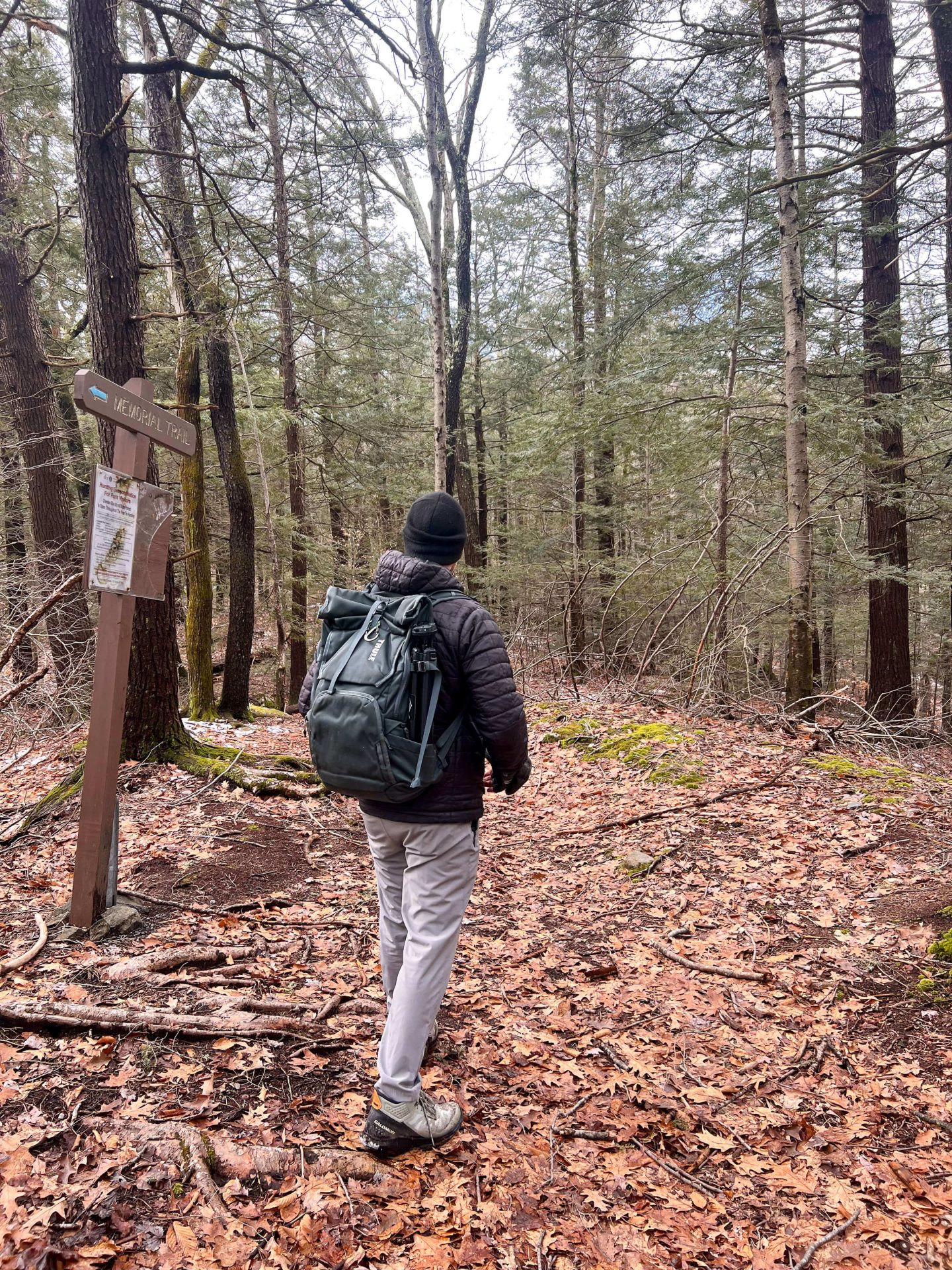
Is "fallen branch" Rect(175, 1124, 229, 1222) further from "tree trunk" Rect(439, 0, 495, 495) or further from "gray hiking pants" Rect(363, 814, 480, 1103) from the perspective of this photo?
"tree trunk" Rect(439, 0, 495, 495)

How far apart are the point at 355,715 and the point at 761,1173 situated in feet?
7.30

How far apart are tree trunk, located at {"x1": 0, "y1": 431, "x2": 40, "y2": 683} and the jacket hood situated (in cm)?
335

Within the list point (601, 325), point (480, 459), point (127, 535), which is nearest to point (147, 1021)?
point (127, 535)

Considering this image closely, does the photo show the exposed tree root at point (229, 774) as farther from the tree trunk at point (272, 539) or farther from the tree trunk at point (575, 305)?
the tree trunk at point (575, 305)

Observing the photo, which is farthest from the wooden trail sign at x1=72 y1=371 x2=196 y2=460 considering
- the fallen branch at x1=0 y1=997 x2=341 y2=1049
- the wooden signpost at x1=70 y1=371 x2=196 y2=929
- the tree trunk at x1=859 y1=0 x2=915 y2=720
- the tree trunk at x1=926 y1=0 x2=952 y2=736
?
the tree trunk at x1=926 y1=0 x2=952 y2=736

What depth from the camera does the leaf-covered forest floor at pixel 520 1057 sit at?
2035 millimetres

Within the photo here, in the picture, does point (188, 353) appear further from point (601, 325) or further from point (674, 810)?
point (601, 325)

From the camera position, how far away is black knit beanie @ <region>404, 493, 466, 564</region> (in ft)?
8.19

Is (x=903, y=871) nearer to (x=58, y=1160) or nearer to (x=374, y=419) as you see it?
(x=58, y=1160)

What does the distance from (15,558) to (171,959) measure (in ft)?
32.5

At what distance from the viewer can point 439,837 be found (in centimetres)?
231

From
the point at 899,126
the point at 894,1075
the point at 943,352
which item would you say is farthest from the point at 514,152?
the point at 894,1075

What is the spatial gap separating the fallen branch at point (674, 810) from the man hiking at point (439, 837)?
369 cm

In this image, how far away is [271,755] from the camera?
7.24 meters
